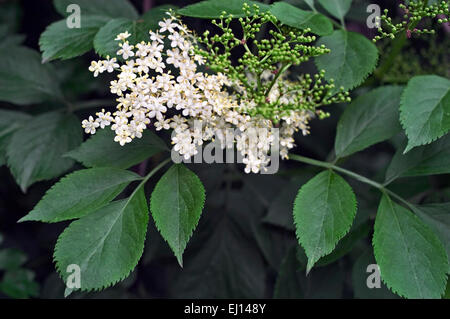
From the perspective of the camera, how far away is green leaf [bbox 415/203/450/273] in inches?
52.5

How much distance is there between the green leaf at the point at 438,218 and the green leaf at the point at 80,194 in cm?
83

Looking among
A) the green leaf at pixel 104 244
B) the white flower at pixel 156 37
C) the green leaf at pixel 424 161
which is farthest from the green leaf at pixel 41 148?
Answer: the green leaf at pixel 424 161

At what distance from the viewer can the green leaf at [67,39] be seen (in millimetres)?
1465

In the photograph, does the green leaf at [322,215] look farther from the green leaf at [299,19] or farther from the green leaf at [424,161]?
the green leaf at [299,19]

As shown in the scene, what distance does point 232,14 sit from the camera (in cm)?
130

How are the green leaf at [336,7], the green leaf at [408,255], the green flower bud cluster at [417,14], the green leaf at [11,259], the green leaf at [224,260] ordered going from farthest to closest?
the green leaf at [11,259]
the green leaf at [224,260]
the green leaf at [336,7]
the green flower bud cluster at [417,14]
the green leaf at [408,255]

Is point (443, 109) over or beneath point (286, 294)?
over

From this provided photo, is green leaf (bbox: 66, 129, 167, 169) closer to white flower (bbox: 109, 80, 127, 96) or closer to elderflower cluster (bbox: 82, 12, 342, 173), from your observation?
elderflower cluster (bbox: 82, 12, 342, 173)

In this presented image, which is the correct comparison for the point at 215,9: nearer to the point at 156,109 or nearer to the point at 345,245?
the point at 156,109

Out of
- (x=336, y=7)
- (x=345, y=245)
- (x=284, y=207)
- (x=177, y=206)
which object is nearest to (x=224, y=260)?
(x=284, y=207)

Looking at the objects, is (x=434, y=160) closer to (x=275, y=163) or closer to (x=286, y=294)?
(x=275, y=163)

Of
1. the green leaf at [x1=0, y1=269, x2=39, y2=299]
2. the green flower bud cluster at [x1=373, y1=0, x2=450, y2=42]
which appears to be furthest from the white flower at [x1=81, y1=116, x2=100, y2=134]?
the green leaf at [x1=0, y1=269, x2=39, y2=299]
